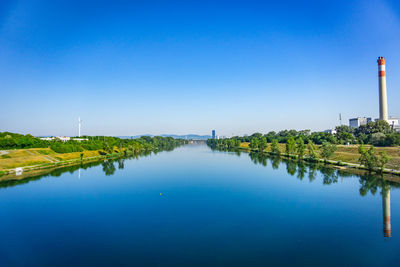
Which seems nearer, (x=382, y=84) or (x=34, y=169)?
(x=34, y=169)

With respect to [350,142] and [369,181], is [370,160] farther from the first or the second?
[350,142]

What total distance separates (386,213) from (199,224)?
38.3 feet

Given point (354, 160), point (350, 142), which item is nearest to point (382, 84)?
point (350, 142)

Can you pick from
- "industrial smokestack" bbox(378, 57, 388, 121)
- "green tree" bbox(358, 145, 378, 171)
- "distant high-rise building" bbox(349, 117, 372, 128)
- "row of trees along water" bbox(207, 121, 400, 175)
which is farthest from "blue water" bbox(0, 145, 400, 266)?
"distant high-rise building" bbox(349, 117, 372, 128)

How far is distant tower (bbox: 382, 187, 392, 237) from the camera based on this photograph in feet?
39.2

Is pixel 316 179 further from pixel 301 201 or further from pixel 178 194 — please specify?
pixel 178 194

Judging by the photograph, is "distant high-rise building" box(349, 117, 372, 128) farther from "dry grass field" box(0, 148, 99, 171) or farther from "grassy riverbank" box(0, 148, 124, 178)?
"dry grass field" box(0, 148, 99, 171)

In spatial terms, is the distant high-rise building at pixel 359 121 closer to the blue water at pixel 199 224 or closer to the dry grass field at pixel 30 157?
the blue water at pixel 199 224

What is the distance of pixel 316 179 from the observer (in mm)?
25344

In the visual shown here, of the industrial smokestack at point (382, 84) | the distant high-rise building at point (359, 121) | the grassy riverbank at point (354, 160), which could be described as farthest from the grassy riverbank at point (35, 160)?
the distant high-rise building at point (359, 121)

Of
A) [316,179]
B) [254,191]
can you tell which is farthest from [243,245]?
[316,179]

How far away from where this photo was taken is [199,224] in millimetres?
13102

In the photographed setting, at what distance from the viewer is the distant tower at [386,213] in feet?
39.2

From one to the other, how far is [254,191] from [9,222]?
1743 cm
